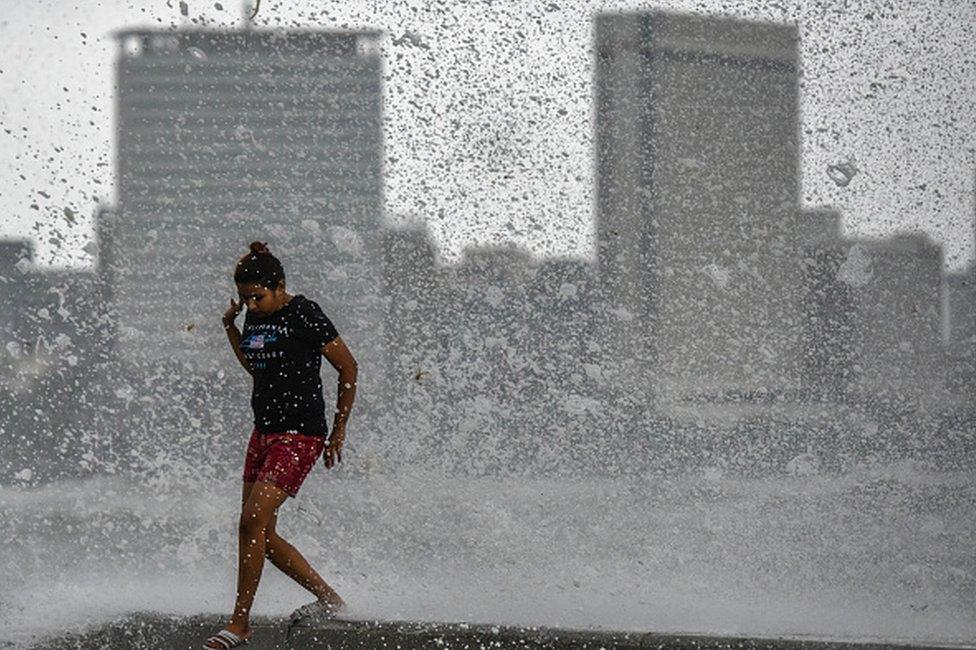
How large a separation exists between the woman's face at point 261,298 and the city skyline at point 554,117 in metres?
3.14

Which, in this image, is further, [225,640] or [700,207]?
[700,207]

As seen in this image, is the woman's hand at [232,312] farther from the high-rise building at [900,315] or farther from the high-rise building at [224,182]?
the high-rise building at [224,182]

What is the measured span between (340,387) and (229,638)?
0.80 m

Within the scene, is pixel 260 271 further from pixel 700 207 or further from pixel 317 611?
pixel 700 207

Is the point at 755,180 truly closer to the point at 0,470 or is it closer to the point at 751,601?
the point at 0,470

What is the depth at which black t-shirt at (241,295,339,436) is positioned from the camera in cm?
447

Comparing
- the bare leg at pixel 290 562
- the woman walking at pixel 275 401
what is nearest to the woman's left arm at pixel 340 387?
the woman walking at pixel 275 401

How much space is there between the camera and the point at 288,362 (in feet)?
14.7

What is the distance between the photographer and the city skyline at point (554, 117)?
8336 millimetres

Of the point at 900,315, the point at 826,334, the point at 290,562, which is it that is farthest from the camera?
the point at 900,315

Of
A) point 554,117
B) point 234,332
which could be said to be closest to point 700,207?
point 554,117

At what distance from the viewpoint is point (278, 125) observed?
56.7m

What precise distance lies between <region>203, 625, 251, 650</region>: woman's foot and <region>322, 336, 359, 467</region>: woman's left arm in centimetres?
55

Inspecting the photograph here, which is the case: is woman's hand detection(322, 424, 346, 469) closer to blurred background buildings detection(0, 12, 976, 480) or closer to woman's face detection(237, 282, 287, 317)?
woman's face detection(237, 282, 287, 317)
